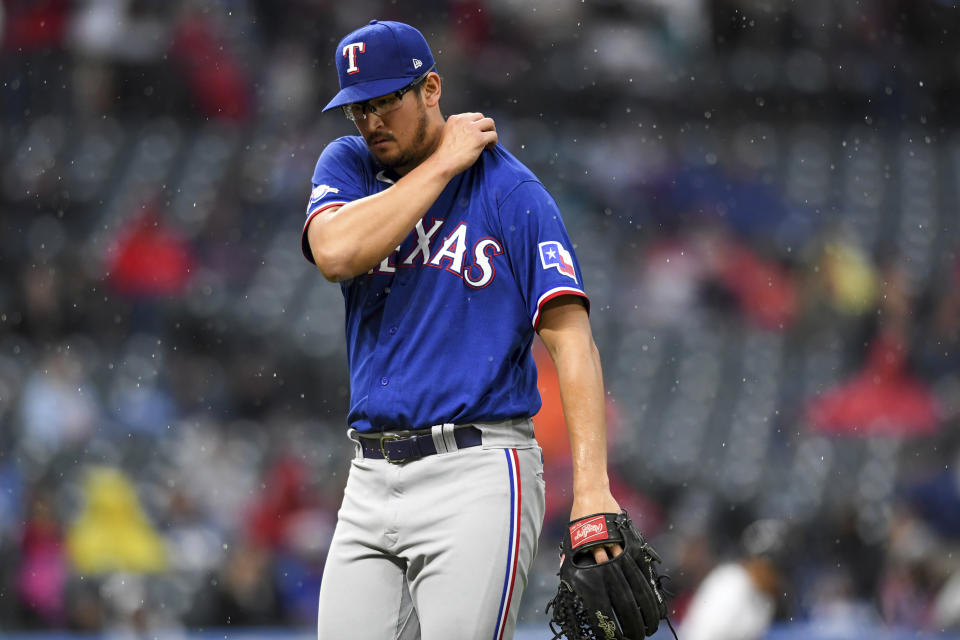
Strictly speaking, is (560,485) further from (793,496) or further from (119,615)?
(119,615)

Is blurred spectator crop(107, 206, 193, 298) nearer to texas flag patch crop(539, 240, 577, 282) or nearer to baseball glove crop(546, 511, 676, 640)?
texas flag patch crop(539, 240, 577, 282)

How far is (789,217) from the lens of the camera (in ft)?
36.1

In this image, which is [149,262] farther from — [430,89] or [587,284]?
[430,89]

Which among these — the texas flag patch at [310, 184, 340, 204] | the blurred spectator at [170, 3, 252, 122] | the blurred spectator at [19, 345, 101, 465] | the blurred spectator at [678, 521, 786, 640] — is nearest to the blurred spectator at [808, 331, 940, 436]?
the blurred spectator at [678, 521, 786, 640]

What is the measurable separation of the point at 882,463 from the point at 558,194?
3.63m

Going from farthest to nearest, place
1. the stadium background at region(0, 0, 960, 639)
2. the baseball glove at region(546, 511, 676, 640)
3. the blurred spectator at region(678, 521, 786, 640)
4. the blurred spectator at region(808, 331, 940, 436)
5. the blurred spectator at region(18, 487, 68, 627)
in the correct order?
the blurred spectator at region(808, 331, 940, 436) → the stadium background at region(0, 0, 960, 639) → the blurred spectator at region(18, 487, 68, 627) → the blurred spectator at region(678, 521, 786, 640) → the baseball glove at region(546, 511, 676, 640)

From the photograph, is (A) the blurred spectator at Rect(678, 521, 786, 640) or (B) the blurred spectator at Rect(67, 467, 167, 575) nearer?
(A) the blurred spectator at Rect(678, 521, 786, 640)

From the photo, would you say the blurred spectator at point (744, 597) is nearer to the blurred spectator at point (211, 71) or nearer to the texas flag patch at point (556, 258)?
the texas flag patch at point (556, 258)

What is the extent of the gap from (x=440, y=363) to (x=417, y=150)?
0.44 metres

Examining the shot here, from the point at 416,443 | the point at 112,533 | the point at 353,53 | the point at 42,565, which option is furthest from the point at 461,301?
the point at 112,533

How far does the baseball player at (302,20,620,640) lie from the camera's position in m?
2.43

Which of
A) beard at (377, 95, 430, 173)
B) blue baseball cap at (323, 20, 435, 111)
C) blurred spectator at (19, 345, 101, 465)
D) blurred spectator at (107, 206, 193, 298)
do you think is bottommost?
blurred spectator at (19, 345, 101, 465)

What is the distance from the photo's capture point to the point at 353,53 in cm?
256

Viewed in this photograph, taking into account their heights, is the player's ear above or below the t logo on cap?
below
